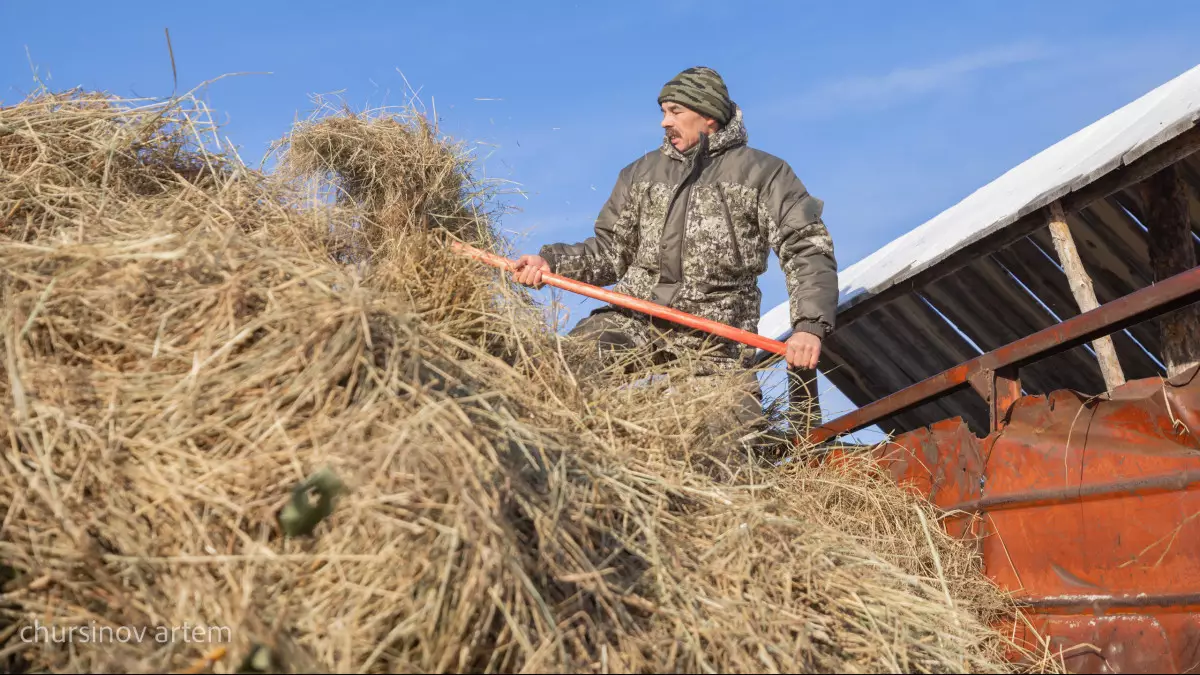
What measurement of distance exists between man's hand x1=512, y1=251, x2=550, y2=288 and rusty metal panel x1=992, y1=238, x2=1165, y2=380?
15.8 feet

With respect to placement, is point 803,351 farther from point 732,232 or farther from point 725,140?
point 725,140

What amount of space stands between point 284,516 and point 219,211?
4.31 feet

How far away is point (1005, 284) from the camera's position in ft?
25.1

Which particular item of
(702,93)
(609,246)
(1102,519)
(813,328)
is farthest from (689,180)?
(1102,519)

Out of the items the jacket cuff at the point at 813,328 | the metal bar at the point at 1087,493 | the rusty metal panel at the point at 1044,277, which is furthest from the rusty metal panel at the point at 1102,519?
the rusty metal panel at the point at 1044,277

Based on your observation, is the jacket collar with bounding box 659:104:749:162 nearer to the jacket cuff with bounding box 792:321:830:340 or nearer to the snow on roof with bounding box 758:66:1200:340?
the jacket cuff with bounding box 792:321:830:340

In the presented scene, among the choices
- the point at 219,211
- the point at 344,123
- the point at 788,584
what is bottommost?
the point at 788,584

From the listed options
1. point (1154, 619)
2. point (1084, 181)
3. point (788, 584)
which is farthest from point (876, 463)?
point (1084, 181)

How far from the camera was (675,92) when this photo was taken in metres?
4.41

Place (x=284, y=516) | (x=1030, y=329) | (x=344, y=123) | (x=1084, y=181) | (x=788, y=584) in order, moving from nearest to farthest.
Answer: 1. (x=284, y=516)
2. (x=788, y=584)
3. (x=344, y=123)
4. (x=1084, y=181)
5. (x=1030, y=329)

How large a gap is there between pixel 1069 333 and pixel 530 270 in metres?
1.92

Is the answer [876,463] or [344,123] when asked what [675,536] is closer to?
[876,463]

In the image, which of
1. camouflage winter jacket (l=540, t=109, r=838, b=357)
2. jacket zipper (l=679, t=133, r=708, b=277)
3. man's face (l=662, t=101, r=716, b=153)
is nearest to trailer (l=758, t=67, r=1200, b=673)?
camouflage winter jacket (l=540, t=109, r=838, b=357)

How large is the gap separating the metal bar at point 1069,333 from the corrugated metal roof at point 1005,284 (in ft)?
10.2
